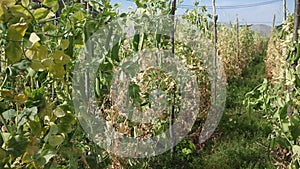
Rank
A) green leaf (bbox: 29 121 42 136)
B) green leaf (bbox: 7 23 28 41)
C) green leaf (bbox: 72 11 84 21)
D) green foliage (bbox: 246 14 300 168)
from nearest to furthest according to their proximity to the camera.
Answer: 1. green leaf (bbox: 7 23 28 41)
2. green leaf (bbox: 29 121 42 136)
3. green leaf (bbox: 72 11 84 21)
4. green foliage (bbox: 246 14 300 168)

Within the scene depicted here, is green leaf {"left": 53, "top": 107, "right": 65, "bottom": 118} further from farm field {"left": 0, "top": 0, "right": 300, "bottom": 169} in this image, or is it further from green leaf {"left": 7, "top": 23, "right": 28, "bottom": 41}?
green leaf {"left": 7, "top": 23, "right": 28, "bottom": 41}

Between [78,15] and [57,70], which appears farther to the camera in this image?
[78,15]

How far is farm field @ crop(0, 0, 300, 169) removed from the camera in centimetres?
60

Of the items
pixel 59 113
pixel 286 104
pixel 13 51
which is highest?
pixel 13 51

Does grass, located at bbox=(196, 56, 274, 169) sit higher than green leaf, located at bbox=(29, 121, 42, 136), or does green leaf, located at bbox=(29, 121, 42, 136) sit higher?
green leaf, located at bbox=(29, 121, 42, 136)

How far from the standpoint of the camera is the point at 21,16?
1.67 ft

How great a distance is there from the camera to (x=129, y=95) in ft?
4.26

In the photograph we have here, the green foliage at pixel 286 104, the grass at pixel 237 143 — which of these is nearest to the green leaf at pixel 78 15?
the green foliage at pixel 286 104

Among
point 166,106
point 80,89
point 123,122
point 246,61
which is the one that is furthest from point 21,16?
point 246,61

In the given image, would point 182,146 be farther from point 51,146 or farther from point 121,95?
point 51,146

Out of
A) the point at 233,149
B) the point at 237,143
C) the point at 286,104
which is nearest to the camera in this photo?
the point at 286,104

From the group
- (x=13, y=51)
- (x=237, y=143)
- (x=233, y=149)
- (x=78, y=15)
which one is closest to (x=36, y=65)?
(x=13, y=51)

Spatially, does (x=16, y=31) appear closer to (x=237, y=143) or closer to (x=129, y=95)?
(x=129, y=95)

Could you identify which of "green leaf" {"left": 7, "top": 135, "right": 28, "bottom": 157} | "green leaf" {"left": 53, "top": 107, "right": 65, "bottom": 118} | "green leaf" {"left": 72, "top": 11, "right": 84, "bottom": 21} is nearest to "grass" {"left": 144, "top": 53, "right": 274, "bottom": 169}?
"green leaf" {"left": 72, "top": 11, "right": 84, "bottom": 21}
